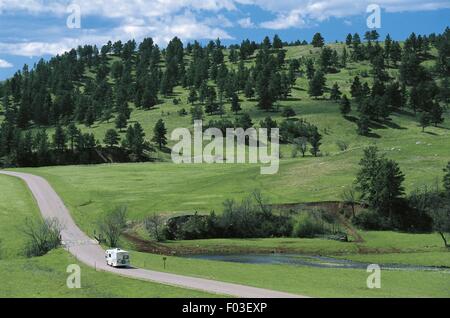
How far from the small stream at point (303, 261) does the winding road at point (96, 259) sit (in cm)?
A: 2137

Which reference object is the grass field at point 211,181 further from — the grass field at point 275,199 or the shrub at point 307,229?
the shrub at point 307,229

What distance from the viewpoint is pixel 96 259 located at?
263 feet

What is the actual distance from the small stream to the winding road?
2137 cm

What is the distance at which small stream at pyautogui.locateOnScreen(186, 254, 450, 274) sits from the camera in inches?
3563

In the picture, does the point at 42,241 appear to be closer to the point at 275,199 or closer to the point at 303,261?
the point at 303,261

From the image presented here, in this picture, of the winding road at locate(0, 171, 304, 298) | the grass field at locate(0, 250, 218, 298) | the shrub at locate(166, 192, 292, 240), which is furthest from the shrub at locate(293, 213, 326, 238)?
the grass field at locate(0, 250, 218, 298)

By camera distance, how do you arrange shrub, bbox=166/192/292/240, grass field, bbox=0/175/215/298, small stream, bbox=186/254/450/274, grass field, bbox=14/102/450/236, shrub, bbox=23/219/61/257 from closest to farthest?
grass field, bbox=0/175/215/298
small stream, bbox=186/254/450/274
shrub, bbox=23/219/61/257
shrub, bbox=166/192/292/240
grass field, bbox=14/102/450/236

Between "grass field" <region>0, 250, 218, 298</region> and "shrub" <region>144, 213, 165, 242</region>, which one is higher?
"grass field" <region>0, 250, 218, 298</region>

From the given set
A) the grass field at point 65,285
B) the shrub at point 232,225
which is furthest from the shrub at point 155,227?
the grass field at point 65,285

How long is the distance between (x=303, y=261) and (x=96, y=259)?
115 ft

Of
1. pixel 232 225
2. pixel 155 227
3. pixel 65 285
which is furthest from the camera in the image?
pixel 232 225

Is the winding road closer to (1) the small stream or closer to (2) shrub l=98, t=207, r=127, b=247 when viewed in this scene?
(2) shrub l=98, t=207, r=127, b=247

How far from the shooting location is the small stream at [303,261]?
90500mm

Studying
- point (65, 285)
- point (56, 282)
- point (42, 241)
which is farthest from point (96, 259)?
point (65, 285)
